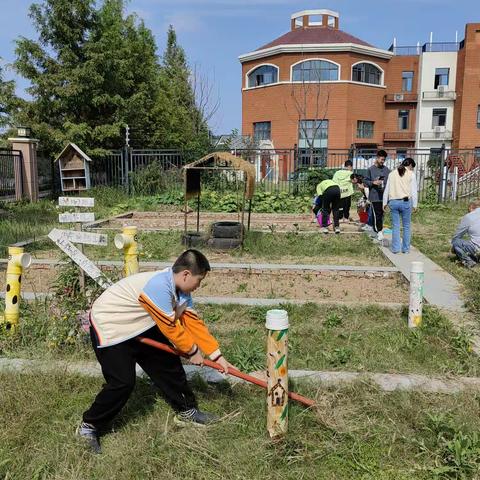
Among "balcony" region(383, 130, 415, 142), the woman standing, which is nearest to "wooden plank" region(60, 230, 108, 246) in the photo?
the woman standing

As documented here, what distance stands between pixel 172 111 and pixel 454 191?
1728 centimetres

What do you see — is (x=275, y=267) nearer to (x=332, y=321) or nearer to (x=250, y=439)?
(x=332, y=321)

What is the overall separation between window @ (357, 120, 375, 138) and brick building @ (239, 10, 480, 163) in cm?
9

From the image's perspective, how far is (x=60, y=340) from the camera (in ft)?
13.9

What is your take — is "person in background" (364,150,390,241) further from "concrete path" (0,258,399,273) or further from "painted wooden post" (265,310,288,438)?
A: "painted wooden post" (265,310,288,438)

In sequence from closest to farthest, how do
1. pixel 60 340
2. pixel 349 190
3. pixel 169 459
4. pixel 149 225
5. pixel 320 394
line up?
pixel 169 459
pixel 320 394
pixel 60 340
pixel 349 190
pixel 149 225

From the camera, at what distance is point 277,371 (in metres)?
2.92

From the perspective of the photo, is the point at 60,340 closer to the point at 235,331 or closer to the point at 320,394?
the point at 235,331

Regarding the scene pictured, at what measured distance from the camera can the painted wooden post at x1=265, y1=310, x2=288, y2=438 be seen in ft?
9.45

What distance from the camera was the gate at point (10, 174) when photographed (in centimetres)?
1689

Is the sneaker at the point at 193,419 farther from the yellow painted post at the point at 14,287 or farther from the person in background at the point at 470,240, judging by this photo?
the person in background at the point at 470,240

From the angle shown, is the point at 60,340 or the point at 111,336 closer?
the point at 111,336

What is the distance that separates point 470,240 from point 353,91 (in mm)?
37069

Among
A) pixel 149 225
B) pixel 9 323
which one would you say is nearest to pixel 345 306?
pixel 9 323
